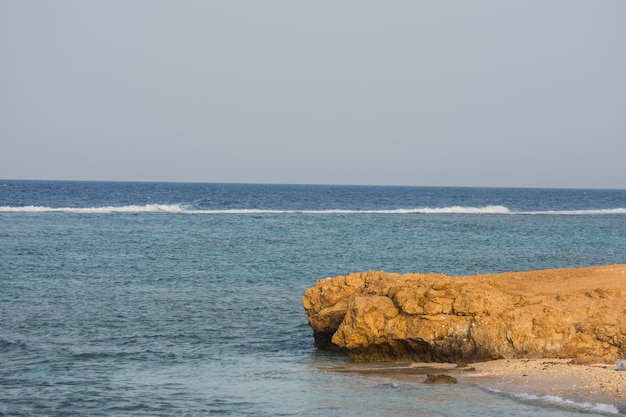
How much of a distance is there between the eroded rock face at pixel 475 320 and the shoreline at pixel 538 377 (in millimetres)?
281

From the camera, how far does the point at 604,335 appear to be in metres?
12.8

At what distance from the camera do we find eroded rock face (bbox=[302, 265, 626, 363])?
1289cm

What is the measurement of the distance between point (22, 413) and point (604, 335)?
909 centimetres

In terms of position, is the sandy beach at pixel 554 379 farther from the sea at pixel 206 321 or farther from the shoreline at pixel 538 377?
the sea at pixel 206 321

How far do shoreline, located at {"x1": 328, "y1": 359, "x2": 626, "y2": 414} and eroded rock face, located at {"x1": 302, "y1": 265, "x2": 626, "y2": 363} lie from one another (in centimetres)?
28

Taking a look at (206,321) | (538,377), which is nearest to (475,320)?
(538,377)

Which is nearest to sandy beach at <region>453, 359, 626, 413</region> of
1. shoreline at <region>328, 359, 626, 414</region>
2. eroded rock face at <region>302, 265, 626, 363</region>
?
shoreline at <region>328, 359, 626, 414</region>

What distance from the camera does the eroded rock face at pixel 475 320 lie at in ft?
42.3

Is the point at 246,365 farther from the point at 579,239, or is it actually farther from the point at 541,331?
the point at 579,239

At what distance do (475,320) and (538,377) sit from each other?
157cm

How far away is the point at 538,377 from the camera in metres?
12.0

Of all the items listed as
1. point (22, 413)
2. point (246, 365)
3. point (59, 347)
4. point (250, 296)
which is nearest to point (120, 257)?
point (250, 296)

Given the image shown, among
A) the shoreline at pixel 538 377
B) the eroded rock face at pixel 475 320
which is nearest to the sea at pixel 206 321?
the shoreline at pixel 538 377

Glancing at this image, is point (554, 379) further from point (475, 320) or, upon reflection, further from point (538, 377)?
point (475, 320)
